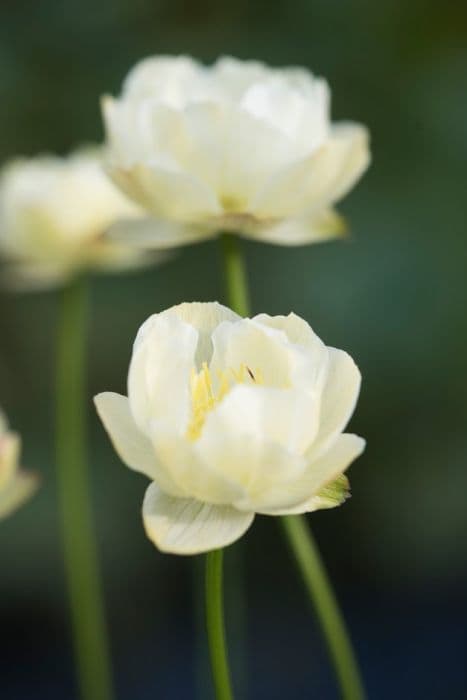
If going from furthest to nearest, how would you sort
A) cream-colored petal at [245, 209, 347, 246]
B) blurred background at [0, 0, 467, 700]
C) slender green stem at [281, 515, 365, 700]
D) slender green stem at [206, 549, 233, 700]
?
1. blurred background at [0, 0, 467, 700]
2. cream-colored petal at [245, 209, 347, 246]
3. slender green stem at [281, 515, 365, 700]
4. slender green stem at [206, 549, 233, 700]

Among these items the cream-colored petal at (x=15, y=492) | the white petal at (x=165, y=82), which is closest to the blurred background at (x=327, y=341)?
the white petal at (x=165, y=82)

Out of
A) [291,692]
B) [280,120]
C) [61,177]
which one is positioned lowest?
[291,692]

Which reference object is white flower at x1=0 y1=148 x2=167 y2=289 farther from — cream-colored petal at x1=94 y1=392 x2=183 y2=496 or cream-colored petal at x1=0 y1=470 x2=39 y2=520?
cream-colored petal at x1=94 y1=392 x2=183 y2=496

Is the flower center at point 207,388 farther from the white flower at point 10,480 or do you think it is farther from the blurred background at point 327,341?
the blurred background at point 327,341

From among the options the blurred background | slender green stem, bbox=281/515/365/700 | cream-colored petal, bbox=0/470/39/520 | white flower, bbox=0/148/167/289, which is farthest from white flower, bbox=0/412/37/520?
the blurred background

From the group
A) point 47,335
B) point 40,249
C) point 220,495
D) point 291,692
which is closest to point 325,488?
point 220,495

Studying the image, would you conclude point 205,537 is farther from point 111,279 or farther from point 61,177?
point 111,279

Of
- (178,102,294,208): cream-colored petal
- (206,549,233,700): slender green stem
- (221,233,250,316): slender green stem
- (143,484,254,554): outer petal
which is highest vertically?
(178,102,294,208): cream-colored petal

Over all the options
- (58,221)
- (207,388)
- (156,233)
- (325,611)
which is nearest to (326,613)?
(325,611)
